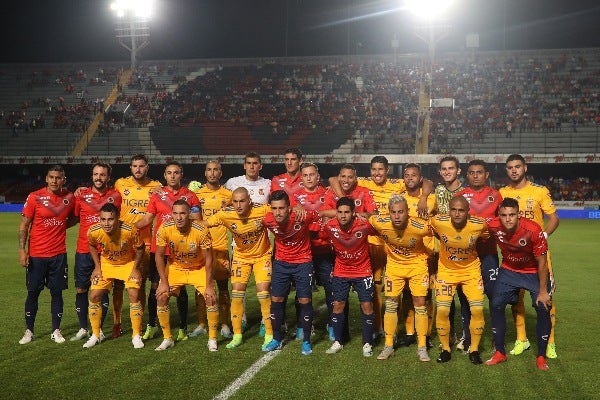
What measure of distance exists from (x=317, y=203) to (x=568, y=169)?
29.9 meters

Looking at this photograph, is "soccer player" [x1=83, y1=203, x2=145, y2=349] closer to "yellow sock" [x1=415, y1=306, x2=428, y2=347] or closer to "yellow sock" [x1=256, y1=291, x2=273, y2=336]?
"yellow sock" [x1=256, y1=291, x2=273, y2=336]

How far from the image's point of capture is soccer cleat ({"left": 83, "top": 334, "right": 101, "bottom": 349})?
755 cm

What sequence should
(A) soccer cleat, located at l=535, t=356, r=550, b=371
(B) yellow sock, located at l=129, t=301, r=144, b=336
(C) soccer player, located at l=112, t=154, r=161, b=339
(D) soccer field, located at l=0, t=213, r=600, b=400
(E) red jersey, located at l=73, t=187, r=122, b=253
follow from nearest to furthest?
1. (D) soccer field, located at l=0, t=213, r=600, b=400
2. (A) soccer cleat, located at l=535, t=356, r=550, b=371
3. (B) yellow sock, located at l=129, t=301, r=144, b=336
4. (E) red jersey, located at l=73, t=187, r=122, b=253
5. (C) soccer player, located at l=112, t=154, r=161, b=339

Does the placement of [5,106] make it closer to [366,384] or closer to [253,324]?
[253,324]

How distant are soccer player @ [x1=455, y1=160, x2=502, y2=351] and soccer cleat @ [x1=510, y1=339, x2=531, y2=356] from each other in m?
0.53

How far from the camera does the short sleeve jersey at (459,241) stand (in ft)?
22.6

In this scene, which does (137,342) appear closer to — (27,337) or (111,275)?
(111,275)

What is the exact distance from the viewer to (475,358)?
22.7 feet

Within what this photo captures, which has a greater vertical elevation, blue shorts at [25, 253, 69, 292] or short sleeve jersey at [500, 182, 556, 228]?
short sleeve jersey at [500, 182, 556, 228]

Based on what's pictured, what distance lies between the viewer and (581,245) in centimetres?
1909

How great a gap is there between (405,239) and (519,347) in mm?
1905

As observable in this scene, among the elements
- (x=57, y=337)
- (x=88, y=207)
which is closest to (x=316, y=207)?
(x=88, y=207)

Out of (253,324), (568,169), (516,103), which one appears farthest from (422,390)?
(516,103)

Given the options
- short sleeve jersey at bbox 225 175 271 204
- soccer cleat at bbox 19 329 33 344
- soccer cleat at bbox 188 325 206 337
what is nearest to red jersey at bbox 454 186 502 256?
short sleeve jersey at bbox 225 175 271 204
